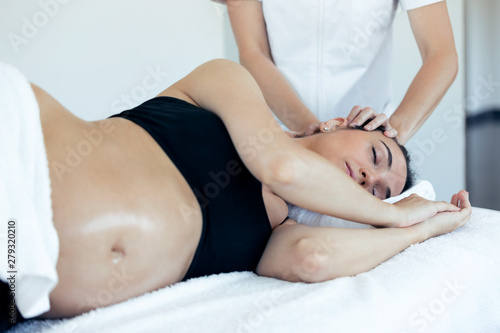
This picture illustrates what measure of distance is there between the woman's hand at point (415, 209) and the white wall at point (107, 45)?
1.71m

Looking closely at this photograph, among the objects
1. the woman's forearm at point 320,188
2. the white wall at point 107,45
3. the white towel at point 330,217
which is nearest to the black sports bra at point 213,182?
the woman's forearm at point 320,188

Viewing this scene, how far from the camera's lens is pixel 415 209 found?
4.58 ft

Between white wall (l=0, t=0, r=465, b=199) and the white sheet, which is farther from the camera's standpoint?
white wall (l=0, t=0, r=465, b=199)

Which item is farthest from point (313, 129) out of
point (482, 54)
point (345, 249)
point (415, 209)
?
point (482, 54)

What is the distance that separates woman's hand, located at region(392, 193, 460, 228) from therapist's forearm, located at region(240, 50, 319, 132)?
49cm

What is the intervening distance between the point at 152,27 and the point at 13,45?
0.74m

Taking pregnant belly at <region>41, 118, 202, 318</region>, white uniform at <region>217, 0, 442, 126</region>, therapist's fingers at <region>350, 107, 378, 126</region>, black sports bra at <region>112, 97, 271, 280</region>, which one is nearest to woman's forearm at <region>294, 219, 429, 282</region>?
black sports bra at <region>112, 97, 271, 280</region>

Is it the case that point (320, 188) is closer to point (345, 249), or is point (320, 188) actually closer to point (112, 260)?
point (345, 249)

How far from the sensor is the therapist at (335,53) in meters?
1.91

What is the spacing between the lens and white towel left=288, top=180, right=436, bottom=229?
1482mm

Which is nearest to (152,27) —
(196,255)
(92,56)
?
(92,56)

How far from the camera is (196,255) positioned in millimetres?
1157

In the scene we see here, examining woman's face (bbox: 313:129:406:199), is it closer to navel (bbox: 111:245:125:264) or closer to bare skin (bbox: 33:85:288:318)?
bare skin (bbox: 33:85:288:318)

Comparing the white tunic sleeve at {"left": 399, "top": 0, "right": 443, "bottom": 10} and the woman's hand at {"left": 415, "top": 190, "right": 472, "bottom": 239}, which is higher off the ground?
the white tunic sleeve at {"left": 399, "top": 0, "right": 443, "bottom": 10}
